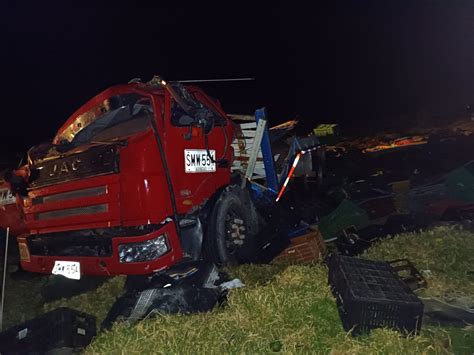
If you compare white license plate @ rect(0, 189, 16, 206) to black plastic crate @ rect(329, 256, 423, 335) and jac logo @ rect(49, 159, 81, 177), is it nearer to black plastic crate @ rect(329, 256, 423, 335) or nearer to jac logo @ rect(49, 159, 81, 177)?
jac logo @ rect(49, 159, 81, 177)

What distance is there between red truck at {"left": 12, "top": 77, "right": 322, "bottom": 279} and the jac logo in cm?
1

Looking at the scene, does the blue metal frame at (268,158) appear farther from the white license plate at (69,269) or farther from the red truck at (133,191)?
the white license plate at (69,269)

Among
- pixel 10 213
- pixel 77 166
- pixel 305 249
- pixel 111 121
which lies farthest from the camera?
pixel 305 249

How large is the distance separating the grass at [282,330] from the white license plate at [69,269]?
2.04ft

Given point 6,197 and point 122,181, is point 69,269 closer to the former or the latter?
point 122,181

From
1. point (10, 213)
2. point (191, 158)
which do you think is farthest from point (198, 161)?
point (10, 213)

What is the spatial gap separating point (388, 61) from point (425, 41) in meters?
5.67

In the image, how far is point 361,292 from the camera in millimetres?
3822

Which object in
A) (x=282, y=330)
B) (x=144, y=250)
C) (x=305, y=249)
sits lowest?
(x=305, y=249)

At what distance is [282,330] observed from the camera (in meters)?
3.90

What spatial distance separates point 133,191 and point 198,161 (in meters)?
1.11

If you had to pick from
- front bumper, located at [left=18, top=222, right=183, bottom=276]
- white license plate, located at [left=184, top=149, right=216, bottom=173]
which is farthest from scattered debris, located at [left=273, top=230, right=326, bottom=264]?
front bumper, located at [left=18, top=222, right=183, bottom=276]

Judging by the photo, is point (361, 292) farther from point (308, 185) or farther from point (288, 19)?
point (288, 19)

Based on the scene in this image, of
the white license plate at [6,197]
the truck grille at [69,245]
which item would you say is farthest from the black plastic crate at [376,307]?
the white license plate at [6,197]
